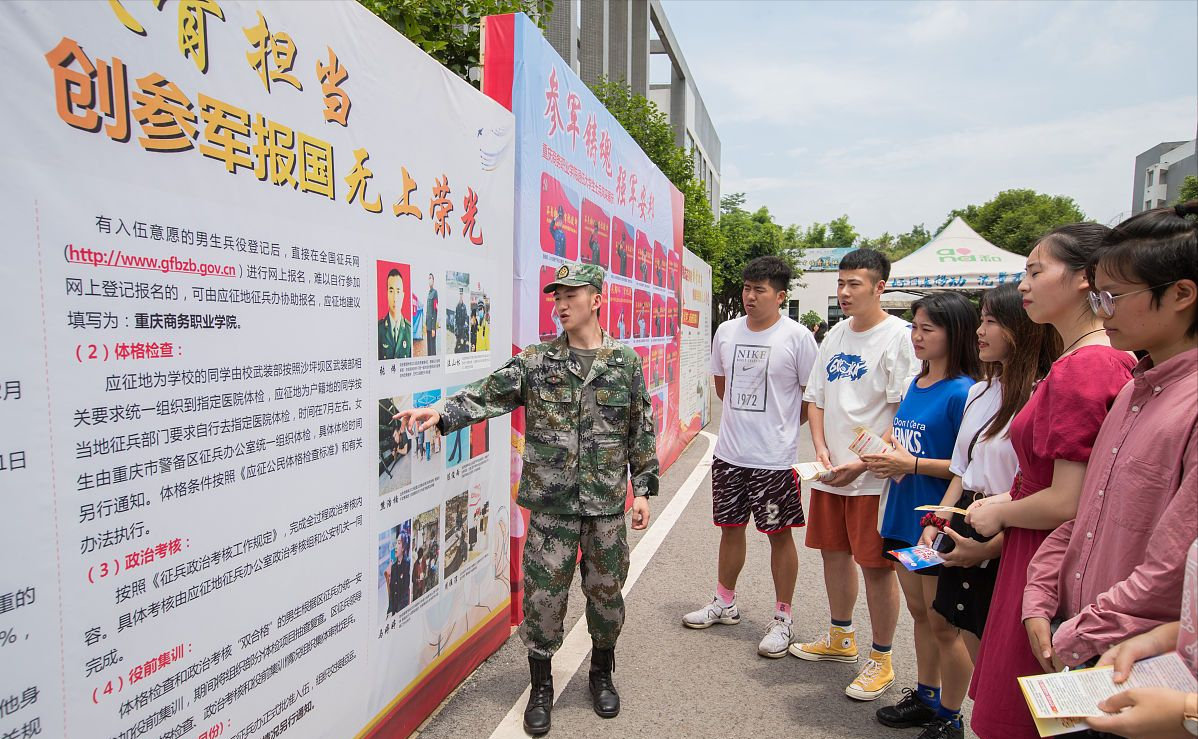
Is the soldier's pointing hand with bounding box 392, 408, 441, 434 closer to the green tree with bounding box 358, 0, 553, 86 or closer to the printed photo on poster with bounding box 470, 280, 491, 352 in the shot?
the printed photo on poster with bounding box 470, 280, 491, 352

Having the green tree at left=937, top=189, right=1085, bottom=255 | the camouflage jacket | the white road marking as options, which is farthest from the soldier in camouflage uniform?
the green tree at left=937, top=189, right=1085, bottom=255

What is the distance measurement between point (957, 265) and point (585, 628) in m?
17.2

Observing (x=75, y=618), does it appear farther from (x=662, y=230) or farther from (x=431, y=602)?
(x=662, y=230)

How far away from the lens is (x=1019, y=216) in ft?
147

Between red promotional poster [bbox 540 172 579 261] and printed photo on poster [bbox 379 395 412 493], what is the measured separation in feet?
6.21

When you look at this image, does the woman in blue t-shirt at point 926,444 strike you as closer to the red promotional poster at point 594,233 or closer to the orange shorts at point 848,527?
the orange shorts at point 848,527

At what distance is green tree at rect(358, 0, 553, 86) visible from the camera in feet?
14.8

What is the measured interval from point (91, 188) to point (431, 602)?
2150mm

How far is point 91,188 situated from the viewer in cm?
151

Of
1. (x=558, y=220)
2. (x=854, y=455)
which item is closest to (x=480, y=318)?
(x=558, y=220)

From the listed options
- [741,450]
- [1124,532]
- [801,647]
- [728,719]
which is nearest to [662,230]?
[741,450]

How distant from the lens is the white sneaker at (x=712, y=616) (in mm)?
4199

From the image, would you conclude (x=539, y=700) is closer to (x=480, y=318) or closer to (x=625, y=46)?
(x=480, y=318)

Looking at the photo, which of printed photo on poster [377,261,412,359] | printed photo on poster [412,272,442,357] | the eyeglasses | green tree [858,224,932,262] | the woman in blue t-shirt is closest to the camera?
the eyeglasses
